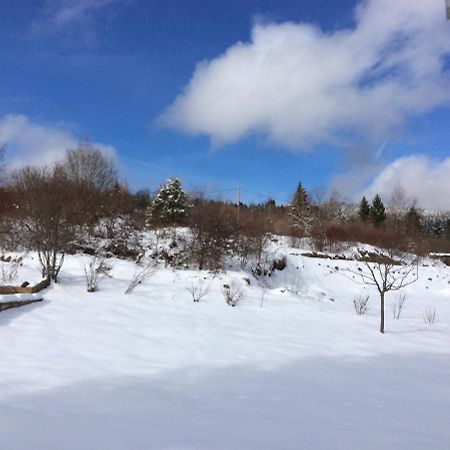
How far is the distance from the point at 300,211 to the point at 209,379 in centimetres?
3892

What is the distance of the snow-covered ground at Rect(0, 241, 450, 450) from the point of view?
2998 millimetres

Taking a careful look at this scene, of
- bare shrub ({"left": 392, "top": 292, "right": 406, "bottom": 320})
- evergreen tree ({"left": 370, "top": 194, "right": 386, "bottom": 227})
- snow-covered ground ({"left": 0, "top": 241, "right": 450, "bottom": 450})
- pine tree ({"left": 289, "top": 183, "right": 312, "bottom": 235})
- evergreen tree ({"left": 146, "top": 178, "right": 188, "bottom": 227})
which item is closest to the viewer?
snow-covered ground ({"left": 0, "top": 241, "right": 450, "bottom": 450})

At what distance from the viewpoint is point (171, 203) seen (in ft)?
94.9

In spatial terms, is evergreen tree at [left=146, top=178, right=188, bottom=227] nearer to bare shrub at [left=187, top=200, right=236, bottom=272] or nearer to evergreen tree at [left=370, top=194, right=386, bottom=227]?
bare shrub at [left=187, top=200, right=236, bottom=272]

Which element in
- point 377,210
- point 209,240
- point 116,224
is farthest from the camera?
point 377,210

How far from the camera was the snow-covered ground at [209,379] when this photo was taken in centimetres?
300

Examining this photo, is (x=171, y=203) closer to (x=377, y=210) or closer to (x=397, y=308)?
(x=397, y=308)

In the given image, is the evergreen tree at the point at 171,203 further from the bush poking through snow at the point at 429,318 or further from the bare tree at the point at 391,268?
the bush poking through snow at the point at 429,318

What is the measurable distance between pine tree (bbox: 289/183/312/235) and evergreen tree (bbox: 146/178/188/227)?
481 inches

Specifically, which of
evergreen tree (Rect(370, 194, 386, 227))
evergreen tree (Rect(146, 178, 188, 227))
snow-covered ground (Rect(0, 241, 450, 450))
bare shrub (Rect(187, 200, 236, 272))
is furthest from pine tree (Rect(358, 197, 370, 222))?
snow-covered ground (Rect(0, 241, 450, 450))

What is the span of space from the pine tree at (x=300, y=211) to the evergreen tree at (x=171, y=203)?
40.1 ft

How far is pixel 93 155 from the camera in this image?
2738 centimetres

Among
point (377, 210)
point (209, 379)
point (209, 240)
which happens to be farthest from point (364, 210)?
point (209, 379)

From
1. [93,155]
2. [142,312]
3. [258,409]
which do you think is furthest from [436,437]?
[93,155]
